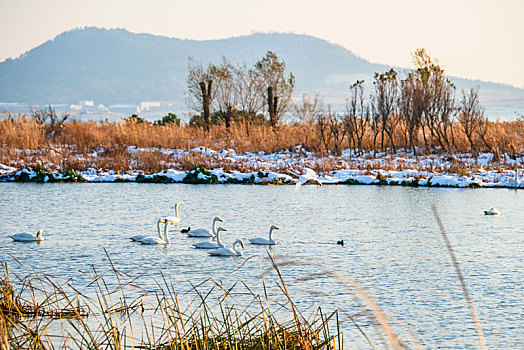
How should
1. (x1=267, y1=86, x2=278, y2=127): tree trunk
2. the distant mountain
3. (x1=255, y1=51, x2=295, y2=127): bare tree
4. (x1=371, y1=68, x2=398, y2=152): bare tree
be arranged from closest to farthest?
1. (x1=371, y1=68, x2=398, y2=152): bare tree
2. (x1=267, y1=86, x2=278, y2=127): tree trunk
3. (x1=255, y1=51, x2=295, y2=127): bare tree
4. the distant mountain

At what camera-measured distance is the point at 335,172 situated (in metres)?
22.5

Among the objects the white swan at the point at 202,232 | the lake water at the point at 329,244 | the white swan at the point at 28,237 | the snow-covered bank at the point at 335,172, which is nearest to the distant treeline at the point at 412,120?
the snow-covered bank at the point at 335,172

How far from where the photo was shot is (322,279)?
9.21 metres

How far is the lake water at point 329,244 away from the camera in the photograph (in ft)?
25.6

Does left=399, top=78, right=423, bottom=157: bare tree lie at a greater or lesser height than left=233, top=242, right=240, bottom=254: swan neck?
greater

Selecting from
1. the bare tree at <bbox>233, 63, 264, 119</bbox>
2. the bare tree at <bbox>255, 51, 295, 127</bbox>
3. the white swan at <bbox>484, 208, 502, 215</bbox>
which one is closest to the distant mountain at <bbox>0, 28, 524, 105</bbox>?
the bare tree at <bbox>255, 51, 295, 127</bbox>

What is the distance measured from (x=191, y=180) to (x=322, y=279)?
1304cm

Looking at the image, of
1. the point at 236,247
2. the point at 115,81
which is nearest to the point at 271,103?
the point at 236,247

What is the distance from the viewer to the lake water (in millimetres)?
7812

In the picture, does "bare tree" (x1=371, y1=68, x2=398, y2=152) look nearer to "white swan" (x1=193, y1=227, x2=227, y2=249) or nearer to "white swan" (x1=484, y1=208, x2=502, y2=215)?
"white swan" (x1=484, y1=208, x2=502, y2=215)

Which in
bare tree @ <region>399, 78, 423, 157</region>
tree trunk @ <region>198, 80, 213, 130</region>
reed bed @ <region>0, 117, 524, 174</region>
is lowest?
reed bed @ <region>0, 117, 524, 174</region>

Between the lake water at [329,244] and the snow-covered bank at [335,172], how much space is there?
1.01m

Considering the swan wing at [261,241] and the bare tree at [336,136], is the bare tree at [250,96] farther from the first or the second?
the swan wing at [261,241]

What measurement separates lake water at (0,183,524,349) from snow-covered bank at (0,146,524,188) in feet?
3.33
